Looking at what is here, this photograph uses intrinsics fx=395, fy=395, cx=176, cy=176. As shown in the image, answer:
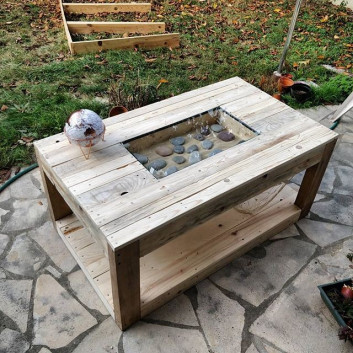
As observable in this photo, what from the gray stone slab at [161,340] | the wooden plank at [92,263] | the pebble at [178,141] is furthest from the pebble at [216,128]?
the gray stone slab at [161,340]

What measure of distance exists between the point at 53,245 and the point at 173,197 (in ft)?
4.03

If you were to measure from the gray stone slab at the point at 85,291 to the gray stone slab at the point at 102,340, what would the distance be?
103 mm

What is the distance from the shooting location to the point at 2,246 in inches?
116

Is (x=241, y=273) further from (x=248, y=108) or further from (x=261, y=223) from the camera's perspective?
(x=248, y=108)

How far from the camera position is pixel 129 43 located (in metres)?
5.56

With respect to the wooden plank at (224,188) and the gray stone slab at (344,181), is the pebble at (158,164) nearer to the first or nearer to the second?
the wooden plank at (224,188)

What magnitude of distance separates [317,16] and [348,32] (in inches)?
28.5

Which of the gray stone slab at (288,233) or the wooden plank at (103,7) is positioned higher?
the wooden plank at (103,7)

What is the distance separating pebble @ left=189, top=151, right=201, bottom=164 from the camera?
101 inches

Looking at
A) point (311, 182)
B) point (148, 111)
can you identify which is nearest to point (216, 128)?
point (148, 111)

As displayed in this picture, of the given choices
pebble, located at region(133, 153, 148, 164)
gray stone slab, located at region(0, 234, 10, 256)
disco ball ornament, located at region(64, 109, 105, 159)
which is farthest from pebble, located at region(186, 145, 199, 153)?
gray stone slab, located at region(0, 234, 10, 256)

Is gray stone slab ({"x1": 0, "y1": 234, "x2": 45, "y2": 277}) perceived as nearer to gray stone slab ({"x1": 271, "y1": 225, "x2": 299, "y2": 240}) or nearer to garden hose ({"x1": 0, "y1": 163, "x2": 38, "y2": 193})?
garden hose ({"x1": 0, "y1": 163, "x2": 38, "y2": 193})

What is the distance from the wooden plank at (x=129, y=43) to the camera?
5.38 meters

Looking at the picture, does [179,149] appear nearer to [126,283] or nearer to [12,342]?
[126,283]
